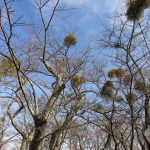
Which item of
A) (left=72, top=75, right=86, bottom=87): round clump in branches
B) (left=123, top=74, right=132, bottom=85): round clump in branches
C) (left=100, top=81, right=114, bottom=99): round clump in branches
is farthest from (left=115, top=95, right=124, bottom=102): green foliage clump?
(left=72, top=75, right=86, bottom=87): round clump in branches

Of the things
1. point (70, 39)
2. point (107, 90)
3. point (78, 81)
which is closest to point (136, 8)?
point (70, 39)

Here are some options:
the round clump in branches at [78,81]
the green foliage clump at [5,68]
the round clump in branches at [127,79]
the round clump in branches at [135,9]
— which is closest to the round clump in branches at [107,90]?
the round clump in branches at [127,79]

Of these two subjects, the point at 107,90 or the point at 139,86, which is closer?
the point at 139,86

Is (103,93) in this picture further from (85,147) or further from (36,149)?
(85,147)

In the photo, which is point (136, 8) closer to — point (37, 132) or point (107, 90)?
point (107, 90)

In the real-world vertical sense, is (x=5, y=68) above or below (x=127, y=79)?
above

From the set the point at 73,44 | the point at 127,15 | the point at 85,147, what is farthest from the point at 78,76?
the point at 85,147

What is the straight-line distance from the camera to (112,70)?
9.86 metres

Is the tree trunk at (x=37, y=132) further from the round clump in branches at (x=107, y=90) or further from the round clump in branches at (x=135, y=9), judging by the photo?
the round clump in branches at (x=107, y=90)

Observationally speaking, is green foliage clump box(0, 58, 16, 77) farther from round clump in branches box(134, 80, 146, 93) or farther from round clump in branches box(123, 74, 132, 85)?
round clump in branches box(134, 80, 146, 93)

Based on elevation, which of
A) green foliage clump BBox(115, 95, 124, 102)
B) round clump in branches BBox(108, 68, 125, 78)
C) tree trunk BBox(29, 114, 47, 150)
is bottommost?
tree trunk BBox(29, 114, 47, 150)

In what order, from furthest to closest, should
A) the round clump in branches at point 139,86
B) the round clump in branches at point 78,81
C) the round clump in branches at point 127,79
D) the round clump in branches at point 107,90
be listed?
the round clump in branches at point 78,81 → the round clump in branches at point 107,90 → the round clump in branches at point 127,79 → the round clump in branches at point 139,86

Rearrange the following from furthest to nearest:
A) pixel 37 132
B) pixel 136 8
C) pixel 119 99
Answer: pixel 119 99, pixel 136 8, pixel 37 132

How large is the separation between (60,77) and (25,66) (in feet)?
4.86
